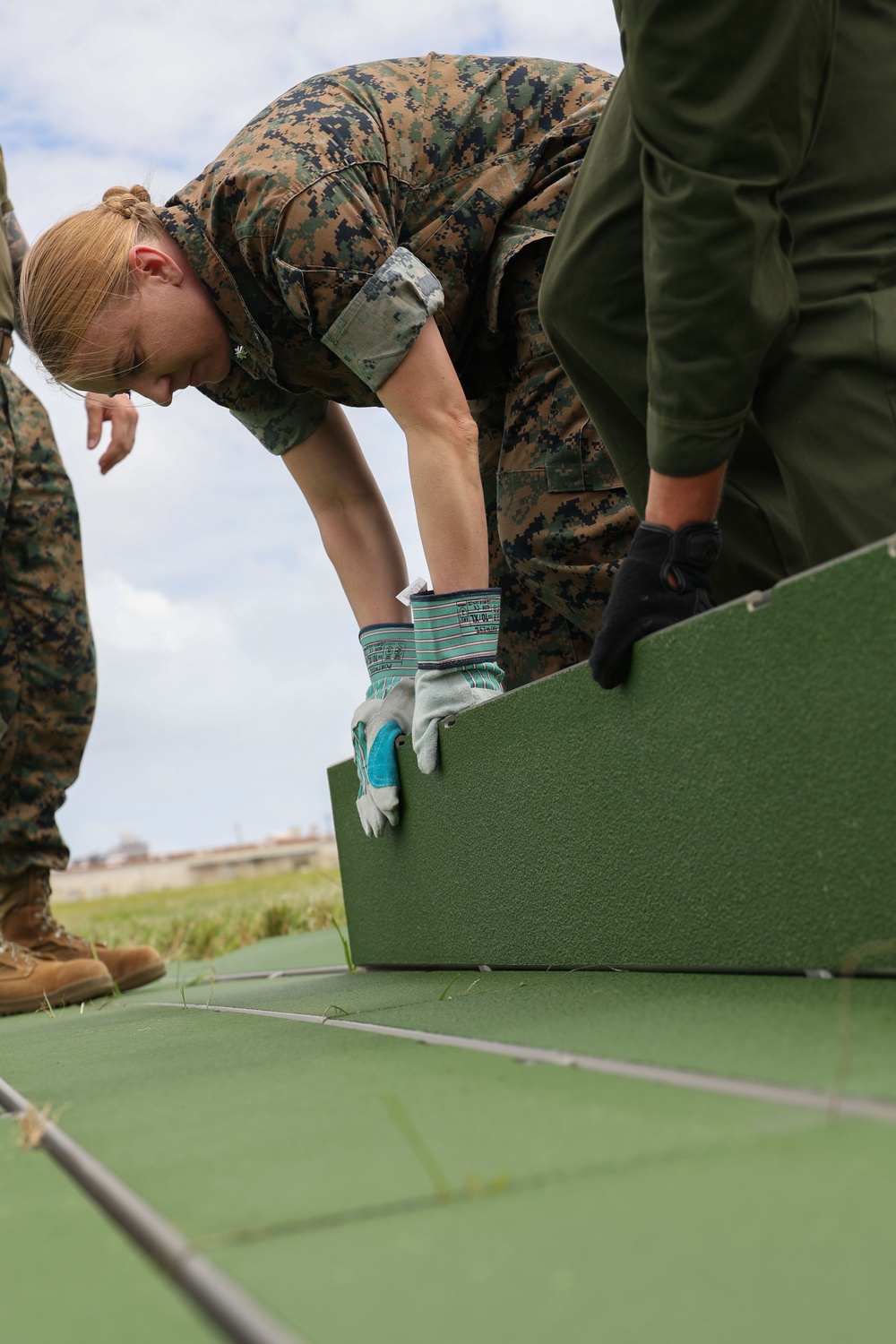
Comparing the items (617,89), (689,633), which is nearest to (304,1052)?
(689,633)

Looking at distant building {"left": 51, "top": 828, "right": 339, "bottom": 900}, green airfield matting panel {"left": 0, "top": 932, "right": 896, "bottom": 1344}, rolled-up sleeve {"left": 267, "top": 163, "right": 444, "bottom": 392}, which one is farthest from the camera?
distant building {"left": 51, "top": 828, "right": 339, "bottom": 900}

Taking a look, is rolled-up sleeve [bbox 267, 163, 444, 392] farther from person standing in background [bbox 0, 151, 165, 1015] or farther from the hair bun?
person standing in background [bbox 0, 151, 165, 1015]

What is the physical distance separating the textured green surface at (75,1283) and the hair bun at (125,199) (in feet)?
7.86

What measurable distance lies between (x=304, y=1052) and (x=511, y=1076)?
43 cm

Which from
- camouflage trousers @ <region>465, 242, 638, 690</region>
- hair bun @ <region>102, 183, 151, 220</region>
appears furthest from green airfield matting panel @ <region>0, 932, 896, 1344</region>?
hair bun @ <region>102, 183, 151, 220</region>

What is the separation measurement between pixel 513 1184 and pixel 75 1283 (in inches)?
10.1

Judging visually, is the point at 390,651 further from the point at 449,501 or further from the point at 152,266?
the point at 152,266

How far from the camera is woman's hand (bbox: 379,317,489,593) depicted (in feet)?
8.23

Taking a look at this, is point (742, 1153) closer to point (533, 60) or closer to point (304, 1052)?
point (304, 1052)

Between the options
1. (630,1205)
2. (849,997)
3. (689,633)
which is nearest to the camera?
(630,1205)

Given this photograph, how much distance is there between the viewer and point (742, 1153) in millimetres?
775

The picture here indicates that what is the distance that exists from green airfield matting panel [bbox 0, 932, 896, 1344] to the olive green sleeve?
767 mm

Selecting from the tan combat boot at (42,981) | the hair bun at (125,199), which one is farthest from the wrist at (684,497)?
the tan combat boot at (42,981)

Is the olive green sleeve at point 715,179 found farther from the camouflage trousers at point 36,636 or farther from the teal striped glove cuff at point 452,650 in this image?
the camouflage trousers at point 36,636
